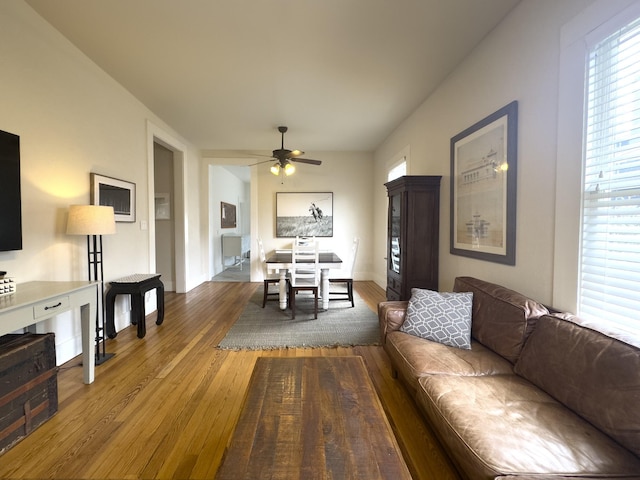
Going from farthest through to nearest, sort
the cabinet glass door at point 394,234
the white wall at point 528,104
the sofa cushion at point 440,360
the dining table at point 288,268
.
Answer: the dining table at point 288,268
the cabinet glass door at point 394,234
the white wall at point 528,104
the sofa cushion at point 440,360

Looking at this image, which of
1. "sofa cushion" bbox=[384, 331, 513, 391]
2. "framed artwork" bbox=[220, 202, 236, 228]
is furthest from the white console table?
"framed artwork" bbox=[220, 202, 236, 228]

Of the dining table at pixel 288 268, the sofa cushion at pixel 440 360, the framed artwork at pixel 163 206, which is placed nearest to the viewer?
the sofa cushion at pixel 440 360

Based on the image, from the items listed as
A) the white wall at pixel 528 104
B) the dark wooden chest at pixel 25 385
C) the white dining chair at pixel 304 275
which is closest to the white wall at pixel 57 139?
the dark wooden chest at pixel 25 385

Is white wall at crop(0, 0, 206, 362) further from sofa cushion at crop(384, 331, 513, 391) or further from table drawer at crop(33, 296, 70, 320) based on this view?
sofa cushion at crop(384, 331, 513, 391)

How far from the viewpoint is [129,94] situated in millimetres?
3348

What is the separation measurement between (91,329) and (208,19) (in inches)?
100

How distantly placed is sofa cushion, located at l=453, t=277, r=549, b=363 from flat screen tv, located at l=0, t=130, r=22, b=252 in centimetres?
326

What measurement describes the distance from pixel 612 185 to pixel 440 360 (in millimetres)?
1293

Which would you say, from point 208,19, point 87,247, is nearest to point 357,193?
point 208,19

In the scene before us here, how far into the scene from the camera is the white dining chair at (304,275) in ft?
11.7

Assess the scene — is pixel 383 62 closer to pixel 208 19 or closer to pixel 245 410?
pixel 208 19

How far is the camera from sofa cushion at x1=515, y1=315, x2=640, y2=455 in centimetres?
103

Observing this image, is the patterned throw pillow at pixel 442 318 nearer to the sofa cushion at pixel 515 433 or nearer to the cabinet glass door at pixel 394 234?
the sofa cushion at pixel 515 433

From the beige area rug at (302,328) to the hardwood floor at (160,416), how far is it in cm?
14
